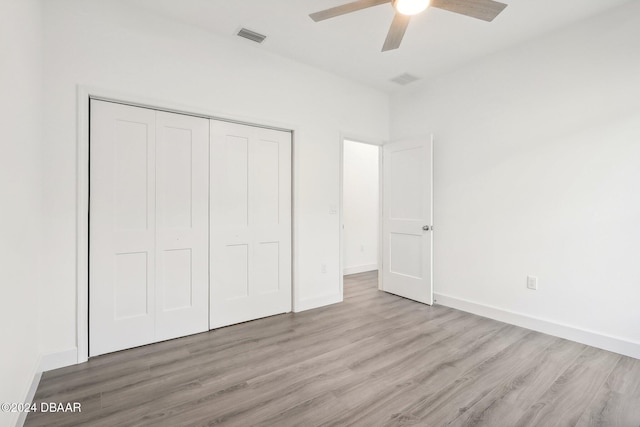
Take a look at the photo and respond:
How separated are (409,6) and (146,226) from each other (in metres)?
2.65

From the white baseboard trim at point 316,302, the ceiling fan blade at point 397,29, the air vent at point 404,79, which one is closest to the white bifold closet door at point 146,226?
the white baseboard trim at point 316,302

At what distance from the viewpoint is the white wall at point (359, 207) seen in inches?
216

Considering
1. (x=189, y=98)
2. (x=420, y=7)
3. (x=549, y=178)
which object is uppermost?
(x=420, y=7)

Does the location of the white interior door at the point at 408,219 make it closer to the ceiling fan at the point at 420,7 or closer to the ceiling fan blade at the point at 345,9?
the ceiling fan at the point at 420,7

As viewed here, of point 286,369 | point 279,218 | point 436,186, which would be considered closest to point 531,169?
point 436,186

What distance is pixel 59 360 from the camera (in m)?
2.19

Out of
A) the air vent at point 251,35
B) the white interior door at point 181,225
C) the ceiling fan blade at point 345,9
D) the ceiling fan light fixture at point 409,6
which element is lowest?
the white interior door at point 181,225

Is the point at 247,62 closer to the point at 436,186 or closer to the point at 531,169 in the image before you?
the point at 436,186

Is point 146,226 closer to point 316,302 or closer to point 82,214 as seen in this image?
point 82,214

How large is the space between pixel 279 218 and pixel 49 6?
8.26 ft

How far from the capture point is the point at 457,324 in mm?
3086

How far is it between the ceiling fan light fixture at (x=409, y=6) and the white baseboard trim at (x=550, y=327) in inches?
119

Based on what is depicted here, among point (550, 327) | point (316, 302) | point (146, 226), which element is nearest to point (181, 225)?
point (146, 226)

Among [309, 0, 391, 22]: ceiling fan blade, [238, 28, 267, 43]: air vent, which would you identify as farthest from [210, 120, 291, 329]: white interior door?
[309, 0, 391, 22]: ceiling fan blade
